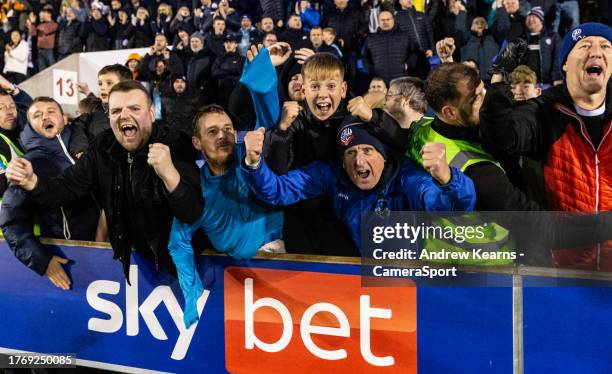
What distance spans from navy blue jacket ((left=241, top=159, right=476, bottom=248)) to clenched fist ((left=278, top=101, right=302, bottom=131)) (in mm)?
274

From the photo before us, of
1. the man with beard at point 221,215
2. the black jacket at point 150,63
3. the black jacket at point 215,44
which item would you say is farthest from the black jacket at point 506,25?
the man with beard at point 221,215

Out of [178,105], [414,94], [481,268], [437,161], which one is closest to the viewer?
[437,161]

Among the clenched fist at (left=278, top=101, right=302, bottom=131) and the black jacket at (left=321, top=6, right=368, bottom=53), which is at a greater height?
the black jacket at (left=321, top=6, right=368, bottom=53)

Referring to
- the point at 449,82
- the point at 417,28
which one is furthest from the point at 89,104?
the point at 417,28

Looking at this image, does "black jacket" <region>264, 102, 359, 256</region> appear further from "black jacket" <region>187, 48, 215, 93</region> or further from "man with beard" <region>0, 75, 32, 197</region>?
"black jacket" <region>187, 48, 215, 93</region>

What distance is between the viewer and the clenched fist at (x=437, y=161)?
105 inches

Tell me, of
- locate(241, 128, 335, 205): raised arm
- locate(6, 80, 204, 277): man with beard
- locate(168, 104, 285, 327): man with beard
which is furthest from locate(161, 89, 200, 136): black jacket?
locate(241, 128, 335, 205): raised arm

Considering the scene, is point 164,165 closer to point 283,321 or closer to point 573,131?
point 283,321

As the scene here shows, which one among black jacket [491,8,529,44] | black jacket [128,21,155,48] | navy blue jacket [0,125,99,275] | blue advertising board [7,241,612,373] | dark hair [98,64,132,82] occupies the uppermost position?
black jacket [128,21,155,48]

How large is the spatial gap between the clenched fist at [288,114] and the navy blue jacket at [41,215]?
1.44 metres

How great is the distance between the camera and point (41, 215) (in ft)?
13.0

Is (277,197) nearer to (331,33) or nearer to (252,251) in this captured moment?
(252,251)

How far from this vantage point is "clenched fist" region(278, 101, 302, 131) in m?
3.46

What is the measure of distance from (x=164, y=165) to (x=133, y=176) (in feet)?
1.43
